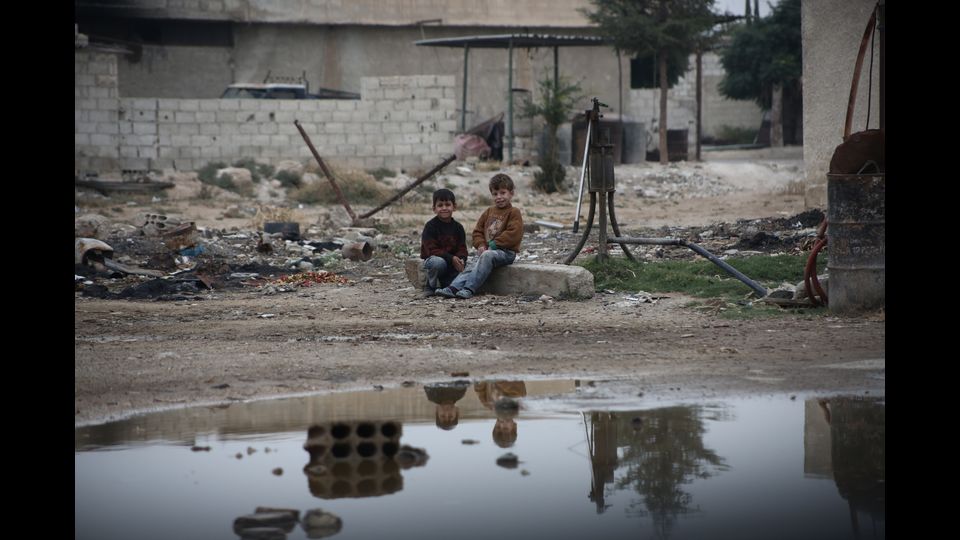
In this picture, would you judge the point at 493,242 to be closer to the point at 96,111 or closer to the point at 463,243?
the point at 463,243

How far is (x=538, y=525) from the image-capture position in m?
3.39

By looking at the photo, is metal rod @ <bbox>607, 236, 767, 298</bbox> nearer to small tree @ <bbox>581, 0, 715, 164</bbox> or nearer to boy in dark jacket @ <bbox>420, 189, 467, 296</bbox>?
boy in dark jacket @ <bbox>420, 189, 467, 296</bbox>

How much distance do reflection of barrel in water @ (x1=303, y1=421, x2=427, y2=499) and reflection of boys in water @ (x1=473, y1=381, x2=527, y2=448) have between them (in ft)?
1.28

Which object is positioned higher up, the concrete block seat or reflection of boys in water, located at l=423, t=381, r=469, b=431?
the concrete block seat

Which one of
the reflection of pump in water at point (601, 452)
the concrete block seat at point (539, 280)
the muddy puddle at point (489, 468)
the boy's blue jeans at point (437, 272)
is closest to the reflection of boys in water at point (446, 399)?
the muddy puddle at point (489, 468)

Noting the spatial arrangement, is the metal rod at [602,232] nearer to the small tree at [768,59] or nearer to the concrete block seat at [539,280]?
the concrete block seat at [539,280]

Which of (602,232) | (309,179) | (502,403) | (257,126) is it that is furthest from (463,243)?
(257,126)

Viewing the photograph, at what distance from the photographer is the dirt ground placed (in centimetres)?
531

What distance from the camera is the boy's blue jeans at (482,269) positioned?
871 cm

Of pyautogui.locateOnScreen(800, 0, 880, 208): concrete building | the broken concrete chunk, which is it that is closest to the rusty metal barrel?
pyautogui.locateOnScreen(800, 0, 880, 208): concrete building
